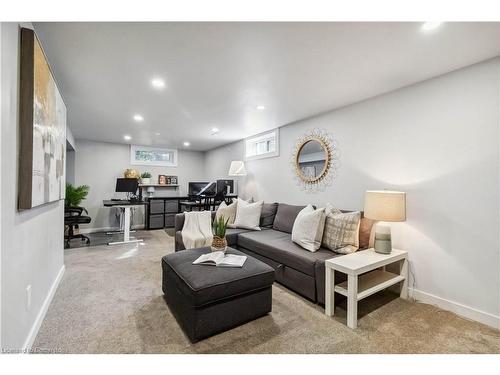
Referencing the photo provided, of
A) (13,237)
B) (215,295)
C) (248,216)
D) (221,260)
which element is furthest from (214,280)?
(248,216)

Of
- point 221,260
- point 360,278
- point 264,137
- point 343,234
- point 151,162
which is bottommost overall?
point 360,278

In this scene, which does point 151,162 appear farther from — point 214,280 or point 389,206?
point 389,206

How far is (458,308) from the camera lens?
203 cm

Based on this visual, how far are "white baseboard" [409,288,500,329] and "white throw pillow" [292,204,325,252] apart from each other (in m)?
1.07

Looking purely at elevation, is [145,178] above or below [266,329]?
above

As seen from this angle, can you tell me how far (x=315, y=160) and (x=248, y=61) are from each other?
74.8 inches

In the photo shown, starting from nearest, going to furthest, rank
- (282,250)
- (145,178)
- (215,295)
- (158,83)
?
(215,295), (158,83), (282,250), (145,178)

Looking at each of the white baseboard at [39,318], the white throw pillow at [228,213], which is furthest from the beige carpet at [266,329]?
the white throw pillow at [228,213]

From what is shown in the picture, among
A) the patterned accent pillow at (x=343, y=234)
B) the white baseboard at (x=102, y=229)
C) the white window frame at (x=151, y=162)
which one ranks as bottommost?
the white baseboard at (x=102, y=229)

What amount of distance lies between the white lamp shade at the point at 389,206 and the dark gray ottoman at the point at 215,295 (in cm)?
118

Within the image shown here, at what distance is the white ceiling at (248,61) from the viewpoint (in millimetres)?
1574

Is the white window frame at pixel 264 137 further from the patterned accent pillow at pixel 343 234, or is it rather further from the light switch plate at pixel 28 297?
the light switch plate at pixel 28 297
